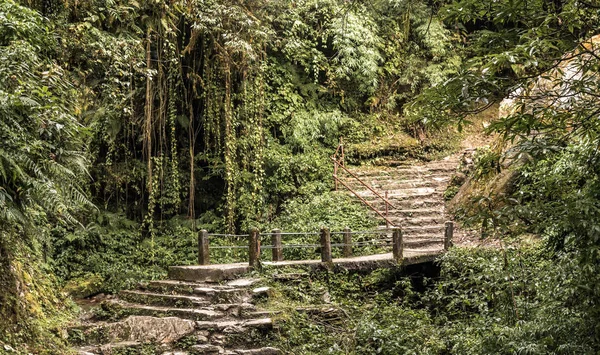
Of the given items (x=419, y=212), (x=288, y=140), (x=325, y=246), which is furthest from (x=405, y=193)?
(x=325, y=246)

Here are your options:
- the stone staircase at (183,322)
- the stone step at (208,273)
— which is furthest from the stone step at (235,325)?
the stone step at (208,273)

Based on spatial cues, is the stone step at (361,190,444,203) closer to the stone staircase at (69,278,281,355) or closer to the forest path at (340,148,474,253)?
the forest path at (340,148,474,253)

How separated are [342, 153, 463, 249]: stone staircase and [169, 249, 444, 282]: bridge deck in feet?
4.33

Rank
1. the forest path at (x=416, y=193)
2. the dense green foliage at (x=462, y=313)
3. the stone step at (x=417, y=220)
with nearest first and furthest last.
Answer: the dense green foliage at (x=462, y=313), the forest path at (x=416, y=193), the stone step at (x=417, y=220)

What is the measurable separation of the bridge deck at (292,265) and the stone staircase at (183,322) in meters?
0.18

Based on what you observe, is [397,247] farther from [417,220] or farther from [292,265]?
[417,220]

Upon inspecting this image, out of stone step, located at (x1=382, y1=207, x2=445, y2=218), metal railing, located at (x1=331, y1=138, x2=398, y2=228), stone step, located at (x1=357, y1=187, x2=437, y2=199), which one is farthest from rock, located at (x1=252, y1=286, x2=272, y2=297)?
stone step, located at (x1=357, y1=187, x2=437, y2=199)

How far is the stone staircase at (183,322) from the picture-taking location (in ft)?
28.1

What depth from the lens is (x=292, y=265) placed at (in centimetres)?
1110

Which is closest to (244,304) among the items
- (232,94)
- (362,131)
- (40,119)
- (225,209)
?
(40,119)

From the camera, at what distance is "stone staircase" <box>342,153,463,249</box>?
1439cm

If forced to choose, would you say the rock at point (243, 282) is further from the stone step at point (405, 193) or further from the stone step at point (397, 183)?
the stone step at point (397, 183)

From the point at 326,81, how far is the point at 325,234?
8.08 metres

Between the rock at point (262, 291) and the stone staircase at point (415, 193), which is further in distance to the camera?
the stone staircase at point (415, 193)
